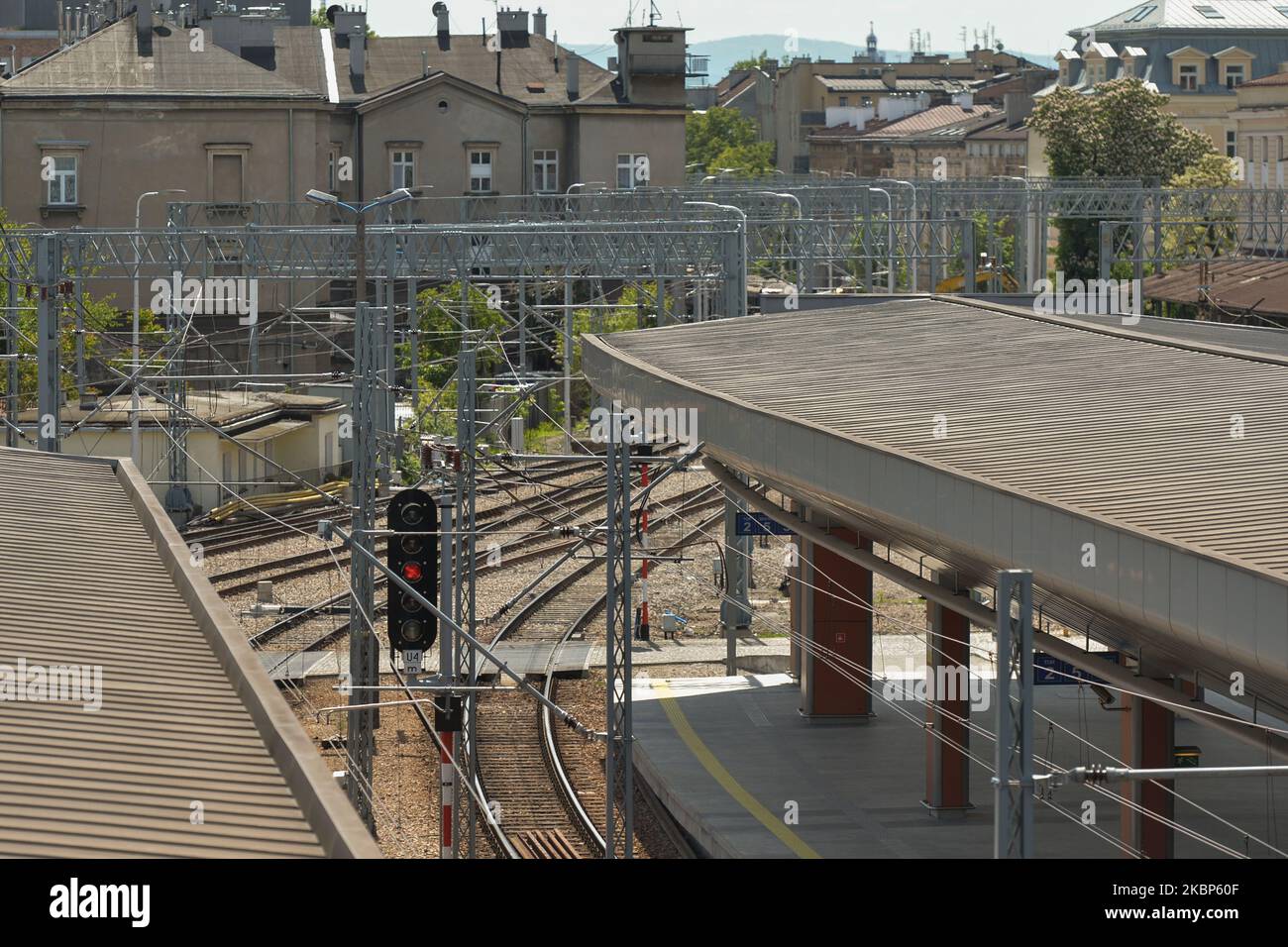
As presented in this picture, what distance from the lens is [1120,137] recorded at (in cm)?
6656

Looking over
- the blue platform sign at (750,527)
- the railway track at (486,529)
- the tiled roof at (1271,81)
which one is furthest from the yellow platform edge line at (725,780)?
the tiled roof at (1271,81)

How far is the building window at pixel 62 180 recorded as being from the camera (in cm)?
4750

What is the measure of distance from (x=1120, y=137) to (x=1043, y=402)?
53.2 meters

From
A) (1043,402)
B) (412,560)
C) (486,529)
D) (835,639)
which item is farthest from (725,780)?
(486,529)

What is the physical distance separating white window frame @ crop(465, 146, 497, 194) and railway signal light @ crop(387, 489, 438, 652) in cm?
3949

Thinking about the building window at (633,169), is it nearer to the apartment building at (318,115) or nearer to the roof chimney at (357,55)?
the apartment building at (318,115)

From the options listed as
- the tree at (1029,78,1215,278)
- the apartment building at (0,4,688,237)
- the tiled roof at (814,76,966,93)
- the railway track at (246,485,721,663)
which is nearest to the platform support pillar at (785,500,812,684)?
the railway track at (246,485,721,663)

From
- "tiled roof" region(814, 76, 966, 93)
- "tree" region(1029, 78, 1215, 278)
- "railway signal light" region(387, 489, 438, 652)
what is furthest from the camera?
"tiled roof" region(814, 76, 966, 93)

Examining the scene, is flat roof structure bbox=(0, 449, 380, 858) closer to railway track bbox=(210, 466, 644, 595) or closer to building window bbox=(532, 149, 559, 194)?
railway track bbox=(210, 466, 644, 595)

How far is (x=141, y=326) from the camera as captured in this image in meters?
42.5

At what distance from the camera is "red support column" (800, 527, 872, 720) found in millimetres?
20250
